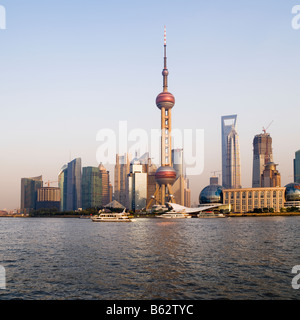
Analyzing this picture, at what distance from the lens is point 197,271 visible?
45750mm

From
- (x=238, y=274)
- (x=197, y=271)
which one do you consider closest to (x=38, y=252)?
(x=197, y=271)
